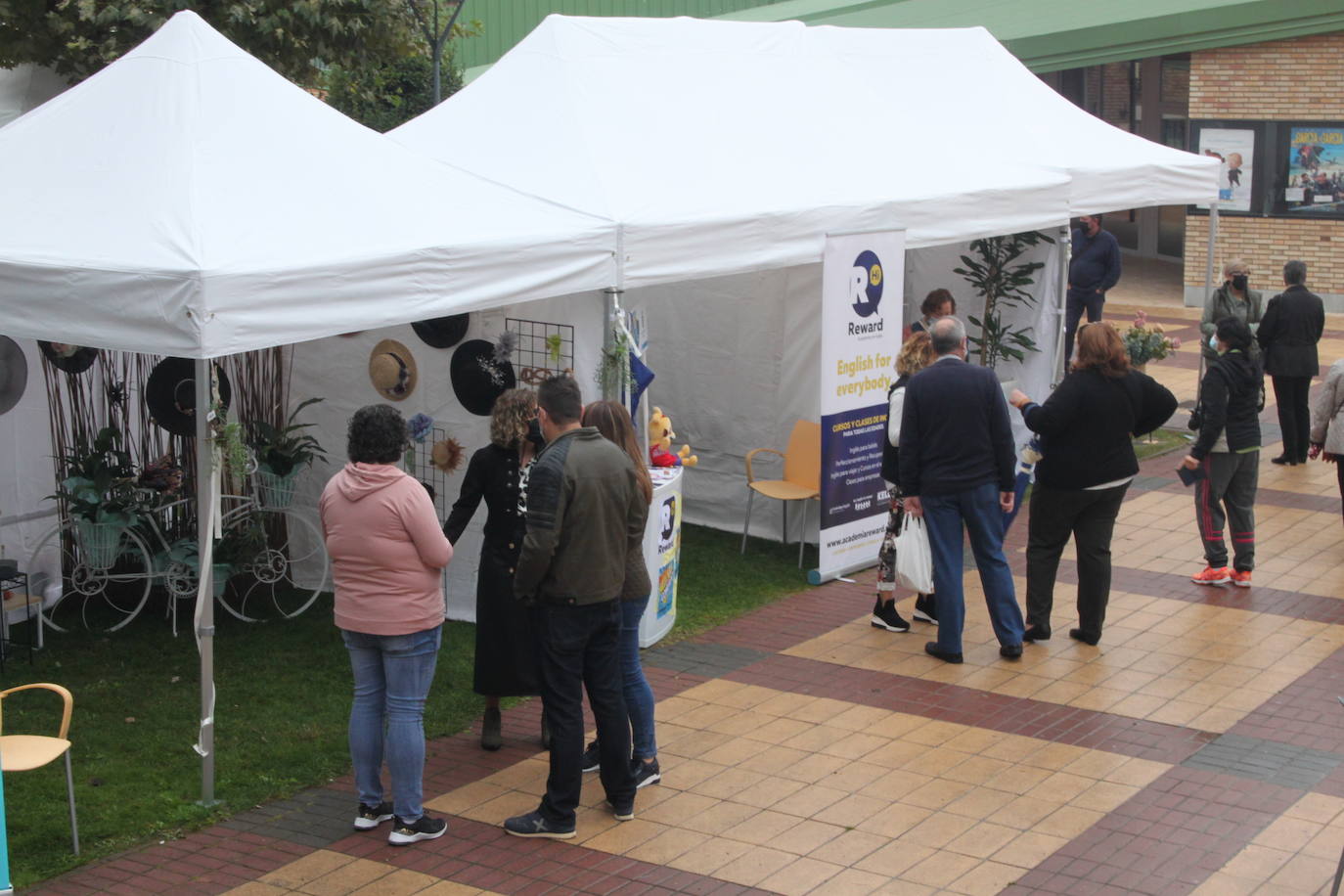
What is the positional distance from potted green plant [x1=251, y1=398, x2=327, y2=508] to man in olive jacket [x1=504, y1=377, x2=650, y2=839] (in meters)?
2.95

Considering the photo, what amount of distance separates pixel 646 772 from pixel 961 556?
7.46ft

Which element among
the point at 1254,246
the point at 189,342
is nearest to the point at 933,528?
the point at 189,342

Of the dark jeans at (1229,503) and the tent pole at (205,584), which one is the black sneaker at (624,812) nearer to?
the tent pole at (205,584)

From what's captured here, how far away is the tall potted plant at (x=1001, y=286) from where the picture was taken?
1192 centimetres

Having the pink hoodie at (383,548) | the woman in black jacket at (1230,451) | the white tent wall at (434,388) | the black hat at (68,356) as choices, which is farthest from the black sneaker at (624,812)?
the woman in black jacket at (1230,451)

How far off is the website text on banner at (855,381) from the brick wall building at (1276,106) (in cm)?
1381

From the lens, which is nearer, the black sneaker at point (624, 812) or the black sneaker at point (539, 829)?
the black sneaker at point (539, 829)

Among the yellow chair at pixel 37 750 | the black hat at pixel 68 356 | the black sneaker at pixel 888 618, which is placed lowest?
the black sneaker at pixel 888 618

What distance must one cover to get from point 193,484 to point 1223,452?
590 centimetres

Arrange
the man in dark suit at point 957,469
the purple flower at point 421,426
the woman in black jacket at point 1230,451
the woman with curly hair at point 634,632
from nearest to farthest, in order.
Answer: the woman with curly hair at point 634,632 → the man in dark suit at point 957,469 → the purple flower at point 421,426 → the woman in black jacket at point 1230,451

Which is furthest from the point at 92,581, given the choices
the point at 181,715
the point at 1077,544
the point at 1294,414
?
the point at 1294,414

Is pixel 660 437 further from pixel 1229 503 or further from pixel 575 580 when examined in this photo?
pixel 1229 503

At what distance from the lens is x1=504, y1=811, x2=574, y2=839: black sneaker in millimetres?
5672

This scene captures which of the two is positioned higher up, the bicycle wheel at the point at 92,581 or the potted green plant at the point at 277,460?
the potted green plant at the point at 277,460
